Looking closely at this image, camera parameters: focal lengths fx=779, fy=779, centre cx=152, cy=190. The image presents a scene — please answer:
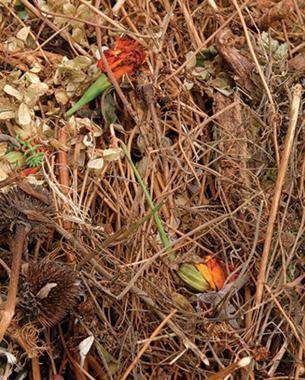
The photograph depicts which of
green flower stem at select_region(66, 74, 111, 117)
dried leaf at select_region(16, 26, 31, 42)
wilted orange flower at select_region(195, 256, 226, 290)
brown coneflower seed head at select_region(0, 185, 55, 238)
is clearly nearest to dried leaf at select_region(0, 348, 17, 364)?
brown coneflower seed head at select_region(0, 185, 55, 238)

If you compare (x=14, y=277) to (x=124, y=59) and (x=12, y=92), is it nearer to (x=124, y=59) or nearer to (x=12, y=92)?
(x=12, y=92)

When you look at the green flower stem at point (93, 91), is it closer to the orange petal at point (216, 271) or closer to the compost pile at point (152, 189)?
the compost pile at point (152, 189)

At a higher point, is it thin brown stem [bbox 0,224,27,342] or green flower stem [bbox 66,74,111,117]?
green flower stem [bbox 66,74,111,117]

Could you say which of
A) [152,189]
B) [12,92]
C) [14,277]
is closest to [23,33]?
[12,92]

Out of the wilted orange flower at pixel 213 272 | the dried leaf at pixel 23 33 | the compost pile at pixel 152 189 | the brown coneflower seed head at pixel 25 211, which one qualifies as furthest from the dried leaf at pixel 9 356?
the dried leaf at pixel 23 33

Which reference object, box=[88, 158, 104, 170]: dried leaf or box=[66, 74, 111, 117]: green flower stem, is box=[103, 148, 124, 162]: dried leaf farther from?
box=[66, 74, 111, 117]: green flower stem

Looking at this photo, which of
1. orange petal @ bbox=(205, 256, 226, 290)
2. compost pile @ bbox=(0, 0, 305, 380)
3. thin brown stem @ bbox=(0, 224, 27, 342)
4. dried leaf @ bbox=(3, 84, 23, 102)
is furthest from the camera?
dried leaf @ bbox=(3, 84, 23, 102)
